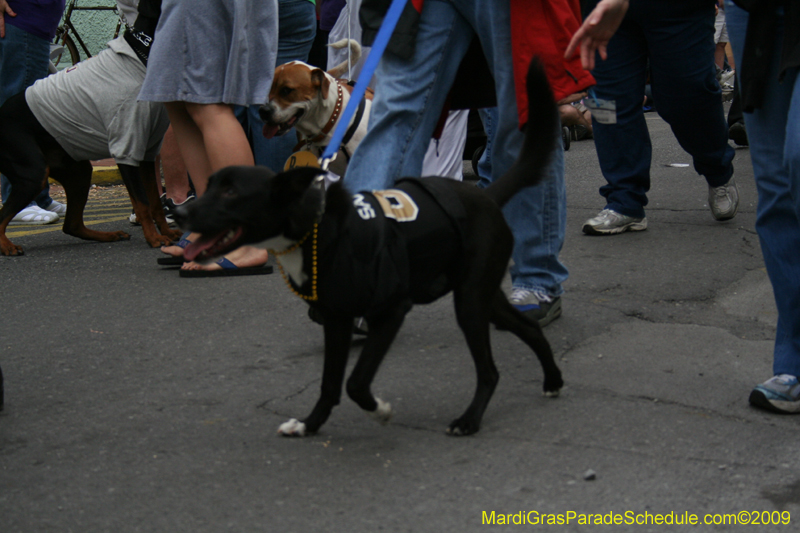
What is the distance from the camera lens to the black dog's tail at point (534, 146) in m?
2.59

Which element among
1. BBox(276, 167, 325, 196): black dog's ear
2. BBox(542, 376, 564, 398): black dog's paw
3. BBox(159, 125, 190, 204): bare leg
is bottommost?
BBox(159, 125, 190, 204): bare leg

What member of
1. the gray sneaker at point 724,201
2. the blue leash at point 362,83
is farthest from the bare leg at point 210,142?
the gray sneaker at point 724,201

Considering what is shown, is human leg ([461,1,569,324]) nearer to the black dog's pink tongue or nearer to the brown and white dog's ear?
the brown and white dog's ear

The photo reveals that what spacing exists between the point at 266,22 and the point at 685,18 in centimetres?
216

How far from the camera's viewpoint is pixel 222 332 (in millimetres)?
3430

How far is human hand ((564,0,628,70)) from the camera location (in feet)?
8.36

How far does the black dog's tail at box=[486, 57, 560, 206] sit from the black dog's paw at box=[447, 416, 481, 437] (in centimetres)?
66

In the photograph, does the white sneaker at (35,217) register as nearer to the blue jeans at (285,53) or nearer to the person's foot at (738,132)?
the blue jeans at (285,53)

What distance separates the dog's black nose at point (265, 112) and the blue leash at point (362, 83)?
8.16 feet

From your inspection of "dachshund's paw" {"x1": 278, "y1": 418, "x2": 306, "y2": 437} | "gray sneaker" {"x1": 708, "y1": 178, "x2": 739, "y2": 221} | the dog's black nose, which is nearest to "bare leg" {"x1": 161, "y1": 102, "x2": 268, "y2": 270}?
the dog's black nose

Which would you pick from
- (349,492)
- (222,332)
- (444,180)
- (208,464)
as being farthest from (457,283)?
(222,332)

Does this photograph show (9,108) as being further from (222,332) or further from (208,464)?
(208,464)

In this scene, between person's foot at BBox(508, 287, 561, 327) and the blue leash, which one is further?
person's foot at BBox(508, 287, 561, 327)

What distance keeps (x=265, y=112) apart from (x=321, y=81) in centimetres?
38
